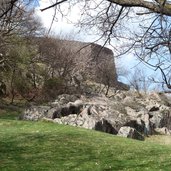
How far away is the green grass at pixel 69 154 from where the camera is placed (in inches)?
463

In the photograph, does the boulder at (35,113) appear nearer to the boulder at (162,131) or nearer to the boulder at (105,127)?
the boulder at (105,127)

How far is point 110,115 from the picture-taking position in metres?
30.2

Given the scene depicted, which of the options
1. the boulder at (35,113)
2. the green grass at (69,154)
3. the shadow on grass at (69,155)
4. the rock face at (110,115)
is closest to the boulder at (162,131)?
the rock face at (110,115)

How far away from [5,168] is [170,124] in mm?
26392

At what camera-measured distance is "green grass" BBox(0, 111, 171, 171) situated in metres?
11.8

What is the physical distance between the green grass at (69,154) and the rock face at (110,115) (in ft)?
21.2

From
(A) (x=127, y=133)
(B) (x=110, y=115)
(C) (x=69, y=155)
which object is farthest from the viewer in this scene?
(B) (x=110, y=115)

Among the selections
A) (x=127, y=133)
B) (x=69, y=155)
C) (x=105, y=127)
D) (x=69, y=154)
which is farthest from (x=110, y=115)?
(x=69, y=155)

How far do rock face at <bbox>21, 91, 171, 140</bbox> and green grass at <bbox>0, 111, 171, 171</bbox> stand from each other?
6.47m

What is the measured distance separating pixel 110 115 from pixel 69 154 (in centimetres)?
1631

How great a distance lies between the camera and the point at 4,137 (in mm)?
17781

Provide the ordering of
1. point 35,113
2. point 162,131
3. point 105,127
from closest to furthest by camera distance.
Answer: point 105,127, point 35,113, point 162,131

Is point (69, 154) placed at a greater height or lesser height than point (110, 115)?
lesser

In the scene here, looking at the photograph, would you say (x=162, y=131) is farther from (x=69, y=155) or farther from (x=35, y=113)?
(x=69, y=155)
